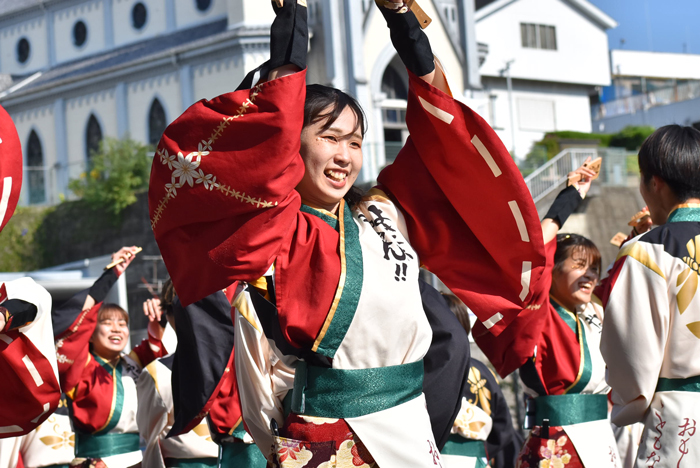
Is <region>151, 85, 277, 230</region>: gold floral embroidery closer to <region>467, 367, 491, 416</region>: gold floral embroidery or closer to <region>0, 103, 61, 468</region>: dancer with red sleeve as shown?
<region>0, 103, 61, 468</region>: dancer with red sleeve

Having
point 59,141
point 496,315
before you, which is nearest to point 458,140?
point 496,315

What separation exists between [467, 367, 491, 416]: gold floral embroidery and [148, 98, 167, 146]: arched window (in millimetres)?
21688

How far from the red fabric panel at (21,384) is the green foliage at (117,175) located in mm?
18914

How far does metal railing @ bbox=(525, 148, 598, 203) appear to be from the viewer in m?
19.5

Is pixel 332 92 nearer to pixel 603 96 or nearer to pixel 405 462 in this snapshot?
pixel 405 462

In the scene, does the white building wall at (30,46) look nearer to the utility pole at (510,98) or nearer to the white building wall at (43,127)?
the white building wall at (43,127)

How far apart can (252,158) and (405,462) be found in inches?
37.9

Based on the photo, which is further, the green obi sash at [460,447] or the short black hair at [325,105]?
the green obi sash at [460,447]

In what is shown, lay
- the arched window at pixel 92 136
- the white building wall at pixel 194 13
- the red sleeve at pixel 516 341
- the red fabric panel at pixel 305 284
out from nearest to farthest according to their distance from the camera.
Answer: the red fabric panel at pixel 305 284, the red sleeve at pixel 516 341, the white building wall at pixel 194 13, the arched window at pixel 92 136

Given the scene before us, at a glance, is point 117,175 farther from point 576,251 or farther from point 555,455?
point 555,455

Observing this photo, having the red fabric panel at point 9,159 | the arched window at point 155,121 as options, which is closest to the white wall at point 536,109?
the arched window at point 155,121

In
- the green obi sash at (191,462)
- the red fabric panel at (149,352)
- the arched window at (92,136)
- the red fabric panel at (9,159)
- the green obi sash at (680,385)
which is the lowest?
the green obi sash at (191,462)

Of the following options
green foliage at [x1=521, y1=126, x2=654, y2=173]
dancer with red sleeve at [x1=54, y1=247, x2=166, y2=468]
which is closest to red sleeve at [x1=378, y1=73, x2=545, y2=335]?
dancer with red sleeve at [x1=54, y1=247, x2=166, y2=468]

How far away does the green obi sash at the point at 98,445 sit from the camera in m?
6.00
